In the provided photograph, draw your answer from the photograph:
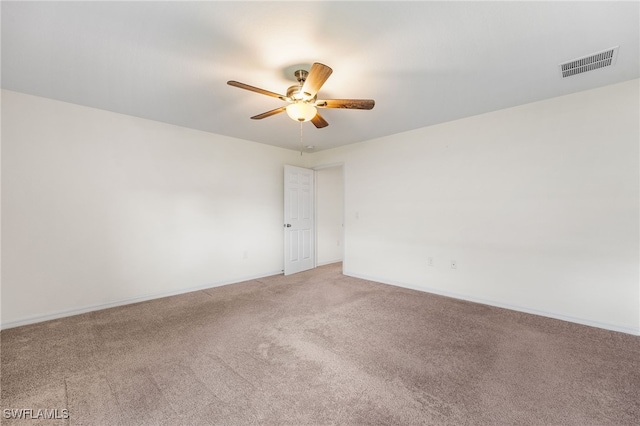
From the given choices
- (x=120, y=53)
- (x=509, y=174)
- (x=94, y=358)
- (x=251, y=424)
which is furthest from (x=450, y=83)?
(x=94, y=358)

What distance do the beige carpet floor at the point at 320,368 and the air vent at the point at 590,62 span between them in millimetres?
2443

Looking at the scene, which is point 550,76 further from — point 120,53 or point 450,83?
point 120,53

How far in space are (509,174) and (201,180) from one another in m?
4.23

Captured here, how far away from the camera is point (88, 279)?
121 inches

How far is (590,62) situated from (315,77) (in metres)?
2.35

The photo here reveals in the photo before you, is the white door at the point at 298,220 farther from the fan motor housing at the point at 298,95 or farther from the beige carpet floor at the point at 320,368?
the fan motor housing at the point at 298,95

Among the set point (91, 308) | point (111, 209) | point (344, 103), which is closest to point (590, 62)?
point (344, 103)

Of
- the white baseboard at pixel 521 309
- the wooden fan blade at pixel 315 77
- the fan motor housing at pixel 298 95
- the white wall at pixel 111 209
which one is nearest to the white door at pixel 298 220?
the white wall at pixel 111 209

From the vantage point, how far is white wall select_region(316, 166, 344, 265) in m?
5.66

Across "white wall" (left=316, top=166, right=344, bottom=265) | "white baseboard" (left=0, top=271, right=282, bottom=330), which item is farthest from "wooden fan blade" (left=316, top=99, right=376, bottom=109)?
"white baseboard" (left=0, top=271, right=282, bottom=330)

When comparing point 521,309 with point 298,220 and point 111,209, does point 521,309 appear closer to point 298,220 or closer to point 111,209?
point 298,220

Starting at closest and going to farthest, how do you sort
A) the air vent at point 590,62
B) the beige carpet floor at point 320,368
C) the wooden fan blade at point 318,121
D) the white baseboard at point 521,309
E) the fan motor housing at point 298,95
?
the beige carpet floor at point 320,368
the air vent at point 590,62
the fan motor housing at point 298,95
the white baseboard at point 521,309
the wooden fan blade at point 318,121

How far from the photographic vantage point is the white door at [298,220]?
4.91 metres

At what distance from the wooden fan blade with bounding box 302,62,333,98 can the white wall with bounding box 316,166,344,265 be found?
3.34 metres
